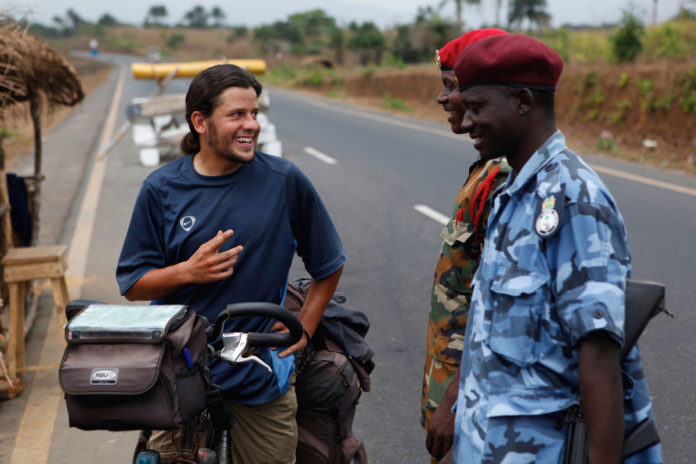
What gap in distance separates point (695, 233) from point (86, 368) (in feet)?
22.7

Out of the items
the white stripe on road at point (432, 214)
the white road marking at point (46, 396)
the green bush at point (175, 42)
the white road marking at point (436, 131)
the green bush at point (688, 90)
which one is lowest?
the green bush at point (175, 42)

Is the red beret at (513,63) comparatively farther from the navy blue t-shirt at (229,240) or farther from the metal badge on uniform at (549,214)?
the navy blue t-shirt at (229,240)

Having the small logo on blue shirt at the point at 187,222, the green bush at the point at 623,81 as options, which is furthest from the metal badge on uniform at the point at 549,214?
the green bush at the point at 623,81

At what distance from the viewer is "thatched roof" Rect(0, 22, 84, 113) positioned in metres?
4.93

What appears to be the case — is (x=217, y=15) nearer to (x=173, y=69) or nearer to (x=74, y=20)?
(x=74, y=20)

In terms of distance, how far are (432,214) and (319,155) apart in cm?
537

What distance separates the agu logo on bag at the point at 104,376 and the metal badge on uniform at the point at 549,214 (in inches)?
38.5

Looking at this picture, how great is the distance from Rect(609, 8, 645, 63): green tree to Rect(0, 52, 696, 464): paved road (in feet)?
17.0

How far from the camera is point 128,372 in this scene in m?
1.73

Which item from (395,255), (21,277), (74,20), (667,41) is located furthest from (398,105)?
(74,20)

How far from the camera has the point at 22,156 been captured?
1493 cm

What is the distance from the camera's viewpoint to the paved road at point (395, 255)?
3.88 meters

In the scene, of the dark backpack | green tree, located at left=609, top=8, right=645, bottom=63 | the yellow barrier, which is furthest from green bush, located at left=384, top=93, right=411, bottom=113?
the dark backpack

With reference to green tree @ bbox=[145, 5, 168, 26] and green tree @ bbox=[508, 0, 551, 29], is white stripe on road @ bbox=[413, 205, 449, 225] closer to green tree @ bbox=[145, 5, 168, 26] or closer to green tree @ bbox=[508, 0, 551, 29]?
green tree @ bbox=[508, 0, 551, 29]
